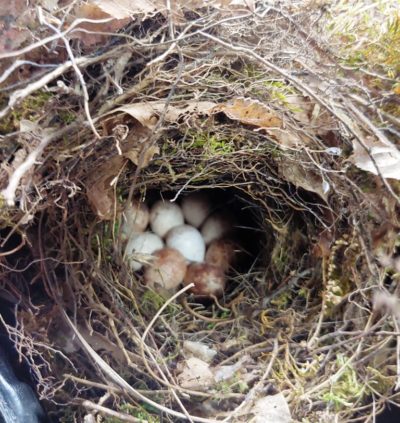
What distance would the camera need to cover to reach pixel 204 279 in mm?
1010

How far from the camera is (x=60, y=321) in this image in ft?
2.61

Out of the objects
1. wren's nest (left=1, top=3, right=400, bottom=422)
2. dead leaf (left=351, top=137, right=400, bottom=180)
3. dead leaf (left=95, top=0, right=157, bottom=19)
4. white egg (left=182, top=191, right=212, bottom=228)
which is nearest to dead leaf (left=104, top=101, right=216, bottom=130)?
wren's nest (left=1, top=3, right=400, bottom=422)

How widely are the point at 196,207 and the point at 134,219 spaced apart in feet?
0.60

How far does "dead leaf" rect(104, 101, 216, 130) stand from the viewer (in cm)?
70

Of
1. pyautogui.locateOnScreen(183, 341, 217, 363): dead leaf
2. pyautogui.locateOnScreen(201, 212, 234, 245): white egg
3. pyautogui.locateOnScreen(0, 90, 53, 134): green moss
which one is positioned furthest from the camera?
pyautogui.locateOnScreen(201, 212, 234, 245): white egg

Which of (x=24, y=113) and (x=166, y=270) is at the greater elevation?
Result: (x=24, y=113)

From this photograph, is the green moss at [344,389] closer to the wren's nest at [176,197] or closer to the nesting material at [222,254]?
the wren's nest at [176,197]

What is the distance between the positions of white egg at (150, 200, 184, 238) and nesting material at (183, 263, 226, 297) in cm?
8

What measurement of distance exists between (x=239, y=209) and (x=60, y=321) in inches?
16.9

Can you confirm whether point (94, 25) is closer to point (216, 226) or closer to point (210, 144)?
point (210, 144)

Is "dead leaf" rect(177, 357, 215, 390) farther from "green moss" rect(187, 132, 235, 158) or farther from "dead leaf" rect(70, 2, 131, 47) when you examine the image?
"dead leaf" rect(70, 2, 131, 47)

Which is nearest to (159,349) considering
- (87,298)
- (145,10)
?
(87,298)

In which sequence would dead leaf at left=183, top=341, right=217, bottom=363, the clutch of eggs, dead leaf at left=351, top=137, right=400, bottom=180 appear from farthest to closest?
the clutch of eggs → dead leaf at left=183, top=341, right=217, bottom=363 → dead leaf at left=351, top=137, right=400, bottom=180

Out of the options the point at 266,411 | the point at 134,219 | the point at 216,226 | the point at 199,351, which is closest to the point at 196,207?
the point at 216,226
